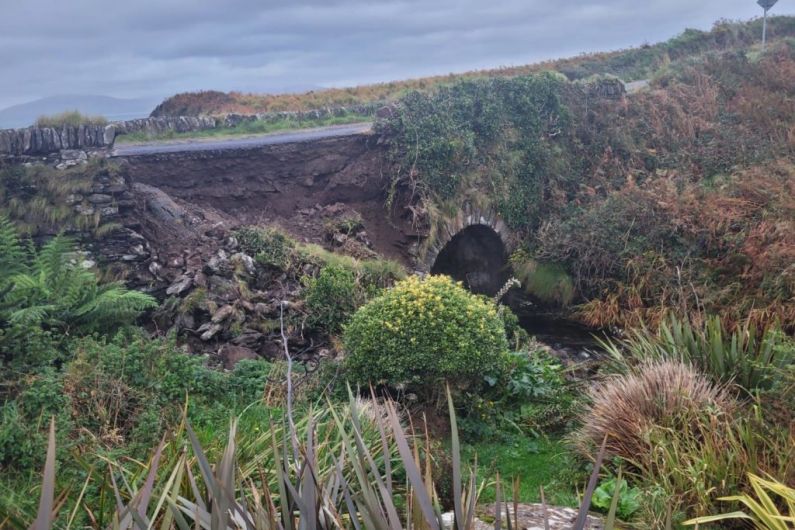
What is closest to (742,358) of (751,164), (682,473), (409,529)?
(682,473)

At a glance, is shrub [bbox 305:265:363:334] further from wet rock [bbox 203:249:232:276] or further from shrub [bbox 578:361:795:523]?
shrub [bbox 578:361:795:523]

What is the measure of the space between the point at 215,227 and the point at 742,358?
879 centimetres

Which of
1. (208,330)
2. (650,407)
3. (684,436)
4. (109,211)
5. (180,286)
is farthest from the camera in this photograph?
(109,211)

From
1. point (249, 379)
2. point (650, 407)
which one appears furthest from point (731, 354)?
point (249, 379)

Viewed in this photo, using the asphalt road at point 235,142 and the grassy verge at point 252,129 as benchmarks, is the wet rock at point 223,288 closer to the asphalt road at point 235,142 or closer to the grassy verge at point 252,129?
the asphalt road at point 235,142

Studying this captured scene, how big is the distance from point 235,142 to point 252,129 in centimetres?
204

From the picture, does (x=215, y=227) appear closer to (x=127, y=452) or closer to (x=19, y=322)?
(x=19, y=322)

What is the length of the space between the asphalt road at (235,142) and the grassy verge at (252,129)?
312 mm

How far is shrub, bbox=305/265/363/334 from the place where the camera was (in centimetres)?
1012

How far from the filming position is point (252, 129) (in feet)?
57.0

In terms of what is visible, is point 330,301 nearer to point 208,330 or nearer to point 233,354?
point 233,354

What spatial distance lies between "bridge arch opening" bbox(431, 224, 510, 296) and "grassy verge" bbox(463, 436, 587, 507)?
29.1 ft

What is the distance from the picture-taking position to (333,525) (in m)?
3.21

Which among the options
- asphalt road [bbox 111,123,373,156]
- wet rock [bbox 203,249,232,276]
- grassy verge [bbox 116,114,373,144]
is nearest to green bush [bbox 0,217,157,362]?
wet rock [bbox 203,249,232,276]
